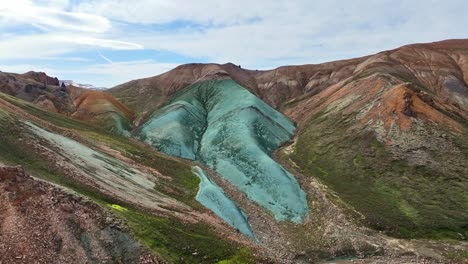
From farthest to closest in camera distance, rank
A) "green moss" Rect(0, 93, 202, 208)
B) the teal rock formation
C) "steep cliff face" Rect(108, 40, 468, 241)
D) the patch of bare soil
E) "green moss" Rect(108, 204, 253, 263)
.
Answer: "steep cliff face" Rect(108, 40, 468, 241) → the teal rock formation → "green moss" Rect(0, 93, 202, 208) → "green moss" Rect(108, 204, 253, 263) → the patch of bare soil

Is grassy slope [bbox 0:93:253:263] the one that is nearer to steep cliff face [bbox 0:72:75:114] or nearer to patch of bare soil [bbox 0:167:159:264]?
patch of bare soil [bbox 0:167:159:264]

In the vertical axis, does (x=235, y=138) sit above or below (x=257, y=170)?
above

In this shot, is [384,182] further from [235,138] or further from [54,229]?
[54,229]

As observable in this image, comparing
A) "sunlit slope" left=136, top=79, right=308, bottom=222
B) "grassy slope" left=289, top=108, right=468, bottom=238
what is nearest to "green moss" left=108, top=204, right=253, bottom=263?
"sunlit slope" left=136, top=79, right=308, bottom=222

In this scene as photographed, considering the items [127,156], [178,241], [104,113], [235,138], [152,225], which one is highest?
[104,113]

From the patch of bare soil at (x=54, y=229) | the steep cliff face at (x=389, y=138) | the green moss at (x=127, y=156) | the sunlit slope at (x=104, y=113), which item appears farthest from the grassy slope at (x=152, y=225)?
the sunlit slope at (x=104, y=113)

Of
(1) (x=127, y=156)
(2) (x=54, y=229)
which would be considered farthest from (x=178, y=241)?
(1) (x=127, y=156)
